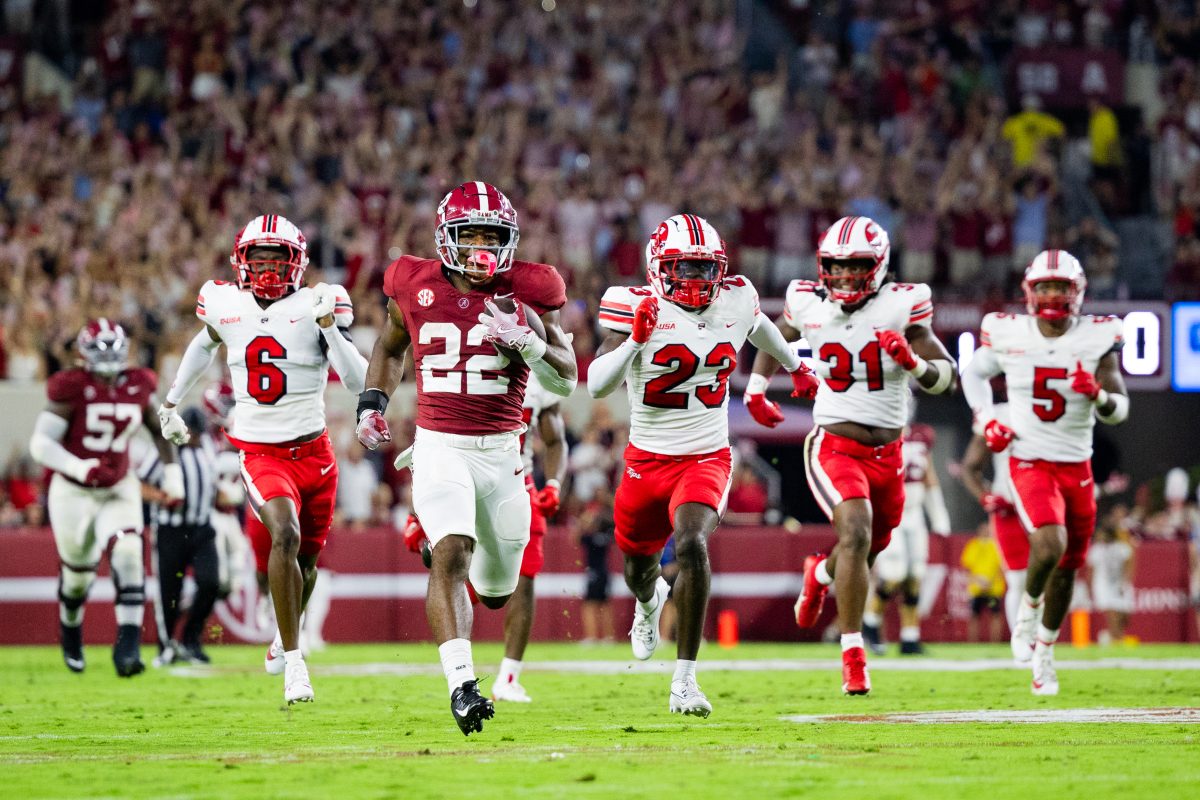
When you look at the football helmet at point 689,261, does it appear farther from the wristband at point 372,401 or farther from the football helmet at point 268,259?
the football helmet at point 268,259

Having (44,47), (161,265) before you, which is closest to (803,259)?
(161,265)

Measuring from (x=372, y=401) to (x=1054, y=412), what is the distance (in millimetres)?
4300

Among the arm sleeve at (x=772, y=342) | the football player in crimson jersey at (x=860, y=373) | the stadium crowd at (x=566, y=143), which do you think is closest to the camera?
the arm sleeve at (x=772, y=342)

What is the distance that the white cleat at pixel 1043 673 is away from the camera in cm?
1003

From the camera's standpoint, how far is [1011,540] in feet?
40.6

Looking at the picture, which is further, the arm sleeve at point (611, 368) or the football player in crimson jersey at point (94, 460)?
the football player in crimson jersey at point (94, 460)

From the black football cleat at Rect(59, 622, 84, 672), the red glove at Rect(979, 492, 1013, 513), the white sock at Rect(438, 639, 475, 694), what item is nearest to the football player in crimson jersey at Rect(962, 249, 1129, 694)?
the red glove at Rect(979, 492, 1013, 513)

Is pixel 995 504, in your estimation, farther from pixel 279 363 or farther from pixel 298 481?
pixel 279 363

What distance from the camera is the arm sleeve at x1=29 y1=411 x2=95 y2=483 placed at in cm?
1261

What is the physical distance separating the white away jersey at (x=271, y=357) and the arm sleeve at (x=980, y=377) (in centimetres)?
371

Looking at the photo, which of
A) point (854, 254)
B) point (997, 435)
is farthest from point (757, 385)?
point (997, 435)

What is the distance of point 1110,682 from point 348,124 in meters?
12.6

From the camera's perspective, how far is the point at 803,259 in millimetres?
20312

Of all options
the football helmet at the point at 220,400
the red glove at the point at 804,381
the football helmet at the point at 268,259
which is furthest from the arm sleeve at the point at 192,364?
the football helmet at the point at 220,400
